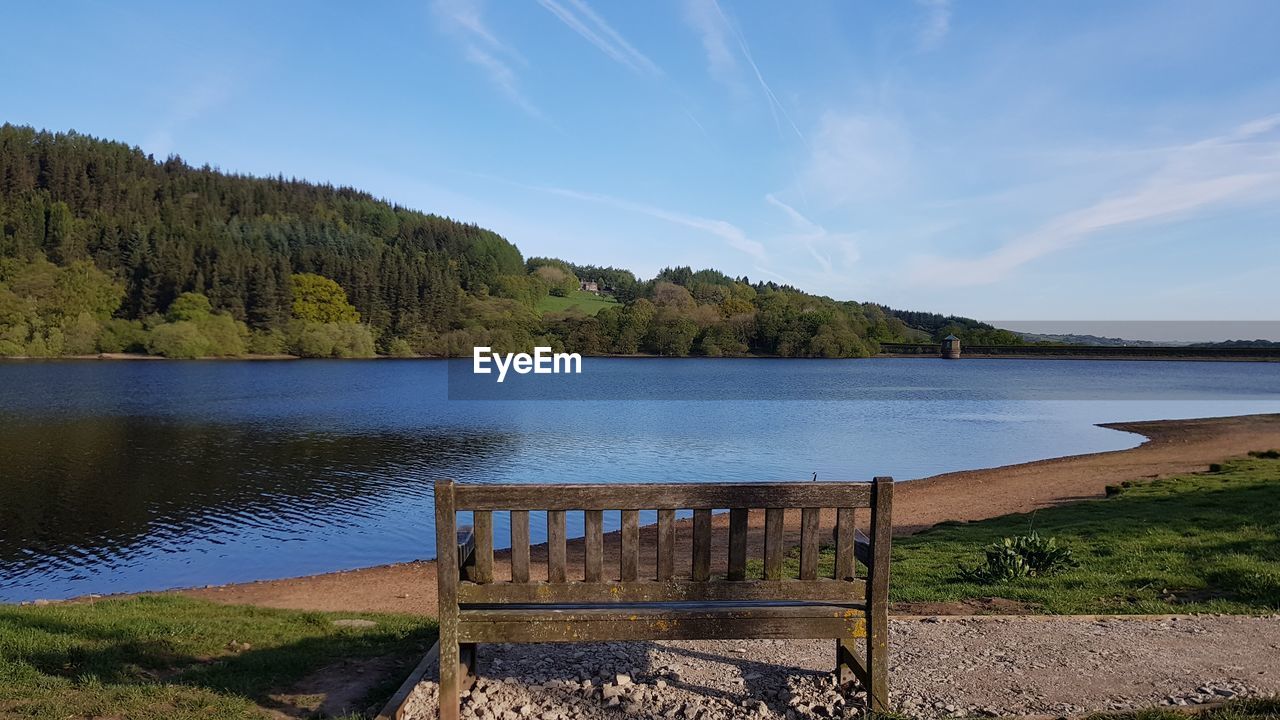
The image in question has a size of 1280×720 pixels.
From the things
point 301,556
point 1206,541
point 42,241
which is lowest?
point 301,556

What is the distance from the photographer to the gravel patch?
4922mm

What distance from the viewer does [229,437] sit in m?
36.4

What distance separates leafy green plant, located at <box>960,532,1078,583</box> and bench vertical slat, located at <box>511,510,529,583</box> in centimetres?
634

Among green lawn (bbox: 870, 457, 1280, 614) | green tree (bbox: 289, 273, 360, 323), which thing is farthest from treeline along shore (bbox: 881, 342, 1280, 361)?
green lawn (bbox: 870, 457, 1280, 614)

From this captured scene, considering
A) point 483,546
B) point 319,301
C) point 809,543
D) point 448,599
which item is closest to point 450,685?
point 448,599

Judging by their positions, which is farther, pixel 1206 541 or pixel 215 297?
pixel 215 297

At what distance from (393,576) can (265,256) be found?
15622 centimetres

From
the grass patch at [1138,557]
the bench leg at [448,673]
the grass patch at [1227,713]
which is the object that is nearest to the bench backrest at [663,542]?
the bench leg at [448,673]

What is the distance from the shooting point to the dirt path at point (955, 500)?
1263 cm

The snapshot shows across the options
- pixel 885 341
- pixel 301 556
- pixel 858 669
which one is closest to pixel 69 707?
pixel 858 669

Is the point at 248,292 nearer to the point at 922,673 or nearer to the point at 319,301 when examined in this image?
the point at 319,301

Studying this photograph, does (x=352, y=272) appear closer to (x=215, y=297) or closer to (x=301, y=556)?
(x=215, y=297)

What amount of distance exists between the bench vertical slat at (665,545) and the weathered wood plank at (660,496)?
0.10 m

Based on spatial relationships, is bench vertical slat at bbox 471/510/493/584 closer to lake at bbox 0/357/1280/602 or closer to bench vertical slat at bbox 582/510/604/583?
bench vertical slat at bbox 582/510/604/583
